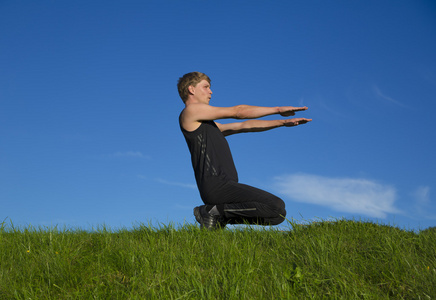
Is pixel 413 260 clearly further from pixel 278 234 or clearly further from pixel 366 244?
pixel 278 234

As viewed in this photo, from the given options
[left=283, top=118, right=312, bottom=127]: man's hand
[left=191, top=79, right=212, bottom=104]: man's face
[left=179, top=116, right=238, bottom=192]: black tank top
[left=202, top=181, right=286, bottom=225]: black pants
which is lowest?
[left=202, top=181, right=286, bottom=225]: black pants

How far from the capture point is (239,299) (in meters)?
3.72

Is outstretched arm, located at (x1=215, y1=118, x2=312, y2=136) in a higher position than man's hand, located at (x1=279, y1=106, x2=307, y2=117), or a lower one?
higher

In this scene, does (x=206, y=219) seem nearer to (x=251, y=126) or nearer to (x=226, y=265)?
(x=226, y=265)

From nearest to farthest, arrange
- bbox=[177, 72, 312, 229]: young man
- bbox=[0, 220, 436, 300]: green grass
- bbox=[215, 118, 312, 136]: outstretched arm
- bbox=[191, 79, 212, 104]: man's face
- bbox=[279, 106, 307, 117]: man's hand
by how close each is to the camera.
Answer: bbox=[0, 220, 436, 300]: green grass → bbox=[279, 106, 307, 117]: man's hand → bbox=[177, 72, 312, 229]: young man → bbox=[191, 79, 212, 104]: man's face → bbox=[215, 118, 312, 136]: outstretched arm

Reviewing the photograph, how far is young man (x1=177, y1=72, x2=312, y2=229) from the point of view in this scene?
216 inches

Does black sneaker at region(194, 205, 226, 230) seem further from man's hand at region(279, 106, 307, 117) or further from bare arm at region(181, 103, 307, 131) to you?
man's hand at region(279, 106, 307, 117)

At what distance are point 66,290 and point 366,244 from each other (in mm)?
3691

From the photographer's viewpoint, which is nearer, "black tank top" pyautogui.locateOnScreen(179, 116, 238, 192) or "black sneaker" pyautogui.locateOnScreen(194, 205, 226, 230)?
"black tank top" pyautogui.locateOnScreen(179, 116, 238, 192)

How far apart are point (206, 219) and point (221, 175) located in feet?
2.30

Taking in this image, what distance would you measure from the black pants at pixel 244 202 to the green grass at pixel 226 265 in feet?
0.85

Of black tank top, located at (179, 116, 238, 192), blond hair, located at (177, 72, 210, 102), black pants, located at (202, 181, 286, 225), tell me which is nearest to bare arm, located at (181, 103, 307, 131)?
black tank top, located at (179, 116, 238, 192)

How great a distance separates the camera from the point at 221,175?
5.58 metres

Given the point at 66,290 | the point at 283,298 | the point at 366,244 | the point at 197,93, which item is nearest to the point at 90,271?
the point at 66,290
